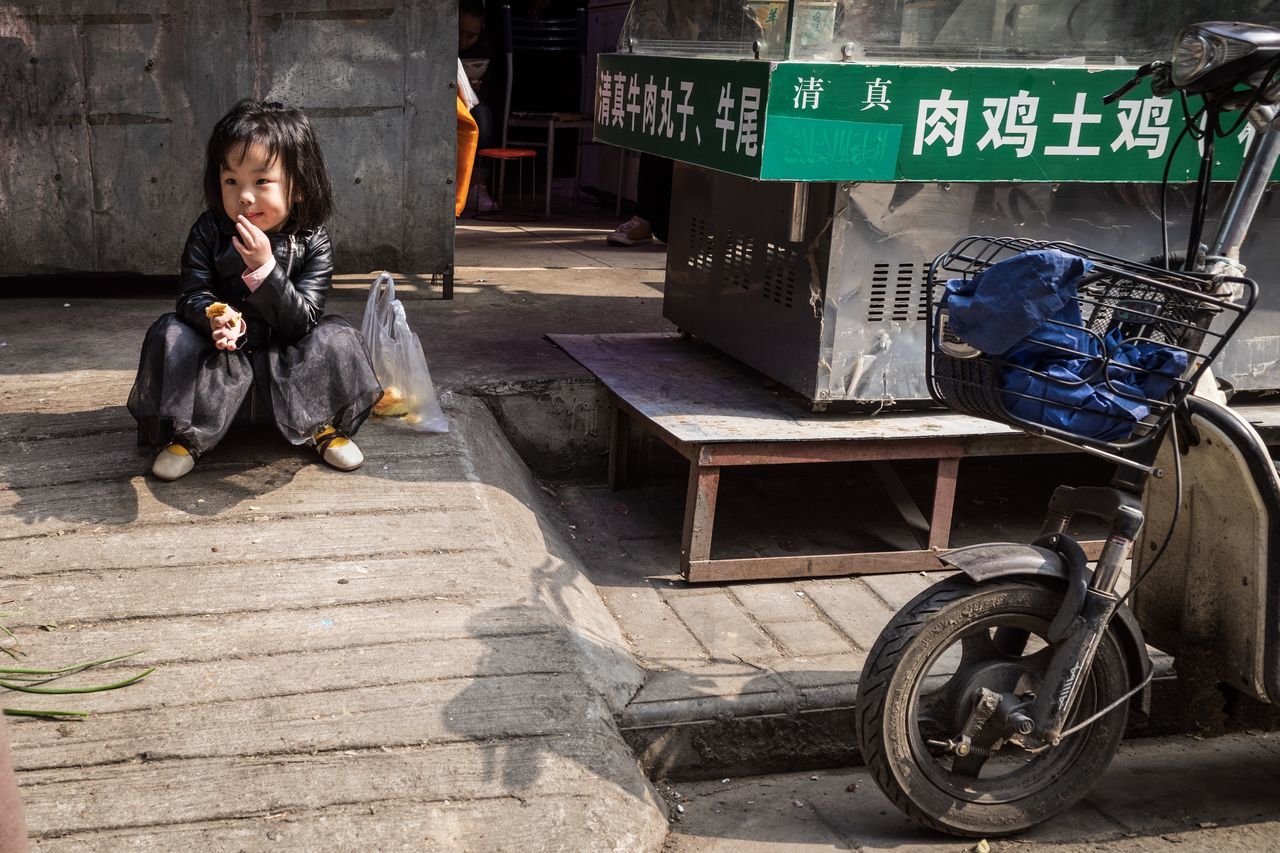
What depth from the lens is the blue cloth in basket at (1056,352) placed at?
2.46 metres

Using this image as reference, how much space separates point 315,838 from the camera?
2488 millimetres

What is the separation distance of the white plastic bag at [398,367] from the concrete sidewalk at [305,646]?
129 mm

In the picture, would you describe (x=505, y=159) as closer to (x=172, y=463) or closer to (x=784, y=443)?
(x=784, y=443)

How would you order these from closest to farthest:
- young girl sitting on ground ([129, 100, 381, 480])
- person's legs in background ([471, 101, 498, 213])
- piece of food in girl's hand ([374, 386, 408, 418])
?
1. young girl sitting on ground ([129, 100, 381, 480])
2. piece of food in girl's hand ([374, 386, 408, 418])
3. person's legs in background ([471, 101, 498, 213])

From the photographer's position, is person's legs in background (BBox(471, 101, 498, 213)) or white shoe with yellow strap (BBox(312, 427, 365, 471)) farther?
person's legs in background (BBox(471, 101, 498, 213))

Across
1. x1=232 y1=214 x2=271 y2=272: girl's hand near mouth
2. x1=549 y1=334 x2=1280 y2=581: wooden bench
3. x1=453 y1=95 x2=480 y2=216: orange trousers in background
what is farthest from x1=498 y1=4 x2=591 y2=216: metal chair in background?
x1=232 y1=214 x2=271 y2=272: girl's hand near mouth

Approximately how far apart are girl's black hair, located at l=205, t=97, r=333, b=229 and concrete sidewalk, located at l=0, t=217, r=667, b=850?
76 centimetres

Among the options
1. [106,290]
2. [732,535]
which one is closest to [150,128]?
[106,290]

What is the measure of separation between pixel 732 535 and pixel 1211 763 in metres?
1.82

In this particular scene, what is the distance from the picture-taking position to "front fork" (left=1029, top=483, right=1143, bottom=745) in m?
2.71

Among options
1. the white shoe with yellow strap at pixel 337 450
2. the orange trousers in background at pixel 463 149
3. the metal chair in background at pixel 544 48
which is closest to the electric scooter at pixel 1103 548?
the white shoe with yellow strap at pixel 337 450

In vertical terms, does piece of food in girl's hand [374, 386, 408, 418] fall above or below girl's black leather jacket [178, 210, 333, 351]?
below

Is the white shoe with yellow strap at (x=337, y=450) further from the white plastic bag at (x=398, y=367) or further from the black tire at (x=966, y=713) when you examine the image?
the black tire at (x=966, y=713)

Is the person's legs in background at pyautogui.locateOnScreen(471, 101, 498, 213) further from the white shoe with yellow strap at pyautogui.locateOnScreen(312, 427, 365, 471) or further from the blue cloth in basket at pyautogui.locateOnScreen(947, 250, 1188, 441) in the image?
the blue cloth in basket at pyautogui.locateOnScreen(947, 250, 1188, 441)
